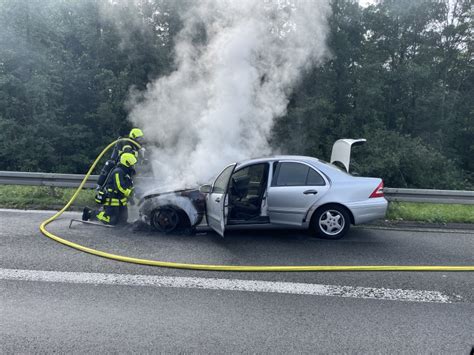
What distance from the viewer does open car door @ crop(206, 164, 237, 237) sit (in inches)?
219

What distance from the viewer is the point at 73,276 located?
177 inches

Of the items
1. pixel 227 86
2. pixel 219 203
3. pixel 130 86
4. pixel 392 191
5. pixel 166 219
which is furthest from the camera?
pixel 130 86

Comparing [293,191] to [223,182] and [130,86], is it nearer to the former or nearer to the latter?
[223,182]

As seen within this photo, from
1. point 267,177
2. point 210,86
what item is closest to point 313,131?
point 210,86

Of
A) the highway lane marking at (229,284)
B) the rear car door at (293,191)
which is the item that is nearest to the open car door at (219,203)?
the rear car door at (293,191)

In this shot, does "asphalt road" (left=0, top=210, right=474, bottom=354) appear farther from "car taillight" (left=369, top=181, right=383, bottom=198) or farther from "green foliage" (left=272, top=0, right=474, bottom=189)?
"green foliage" (left=272, top=0, right=474, bottom=189)

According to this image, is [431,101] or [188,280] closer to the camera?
[188,280]

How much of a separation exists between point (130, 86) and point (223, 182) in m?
10.3

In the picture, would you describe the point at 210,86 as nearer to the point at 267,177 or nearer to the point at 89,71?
the point at 267,177

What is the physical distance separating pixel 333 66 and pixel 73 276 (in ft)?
48.9

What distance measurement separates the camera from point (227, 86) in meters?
8.03

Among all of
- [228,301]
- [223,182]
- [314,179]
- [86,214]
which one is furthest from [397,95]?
[228,301]

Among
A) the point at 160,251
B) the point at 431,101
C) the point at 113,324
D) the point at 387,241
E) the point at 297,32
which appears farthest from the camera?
the point at 431,101

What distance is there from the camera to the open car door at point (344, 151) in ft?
22.8
